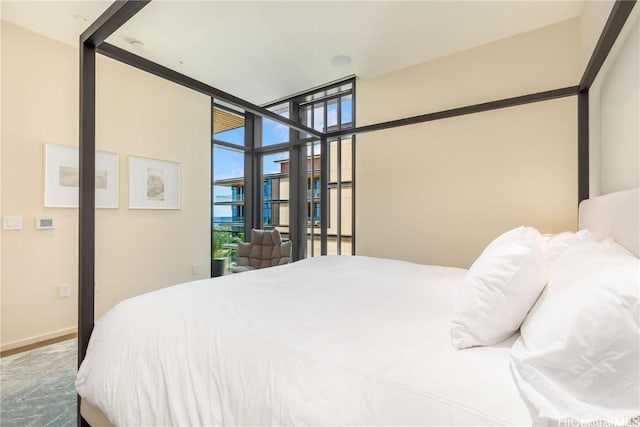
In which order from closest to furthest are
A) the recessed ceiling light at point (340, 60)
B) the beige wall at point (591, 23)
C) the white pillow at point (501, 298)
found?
the white pillow at point (501, 298), the beige wall at point (591, 23), the recessed ceiling light at point (340, 60)

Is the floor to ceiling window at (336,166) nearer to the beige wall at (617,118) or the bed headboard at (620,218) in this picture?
the beige wall at (617,118)

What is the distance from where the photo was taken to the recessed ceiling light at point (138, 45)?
108 inches

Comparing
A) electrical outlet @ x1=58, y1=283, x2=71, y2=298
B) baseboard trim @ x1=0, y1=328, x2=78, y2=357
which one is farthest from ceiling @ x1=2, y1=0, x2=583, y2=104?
baseboard trim @ x1=0, y1=328, x2=78, y2=357

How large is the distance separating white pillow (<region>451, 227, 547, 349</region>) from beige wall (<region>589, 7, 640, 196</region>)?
2.72 ft

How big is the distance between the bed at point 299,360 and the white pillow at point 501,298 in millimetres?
39

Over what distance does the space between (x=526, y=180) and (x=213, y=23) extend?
9.80 ft

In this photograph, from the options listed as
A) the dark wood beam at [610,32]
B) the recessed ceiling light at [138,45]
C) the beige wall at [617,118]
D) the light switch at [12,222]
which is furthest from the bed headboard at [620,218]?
the light switch at [12,222]

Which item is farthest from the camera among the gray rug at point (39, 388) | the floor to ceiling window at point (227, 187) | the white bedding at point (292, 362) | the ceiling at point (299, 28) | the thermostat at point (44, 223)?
the floor to ceiling window at point (227, 187)

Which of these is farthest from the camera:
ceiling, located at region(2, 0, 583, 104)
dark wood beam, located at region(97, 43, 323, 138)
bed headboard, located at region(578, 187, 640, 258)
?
ceiling, located at region(2, 0, 583, 104)

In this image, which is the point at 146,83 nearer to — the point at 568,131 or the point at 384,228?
the point at 384,228

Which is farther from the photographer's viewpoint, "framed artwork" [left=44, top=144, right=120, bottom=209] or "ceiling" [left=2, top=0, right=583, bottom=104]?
"framed artwork" [left=44, top=144, right=120, bottom=209]

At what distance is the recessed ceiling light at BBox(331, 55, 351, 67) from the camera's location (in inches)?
117

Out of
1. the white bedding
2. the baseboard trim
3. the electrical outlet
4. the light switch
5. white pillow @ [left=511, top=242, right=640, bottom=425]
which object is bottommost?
the baseboard trim

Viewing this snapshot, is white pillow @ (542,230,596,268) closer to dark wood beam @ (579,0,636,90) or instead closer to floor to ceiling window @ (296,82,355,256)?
dark wood beam @ (579,0,636,90)
